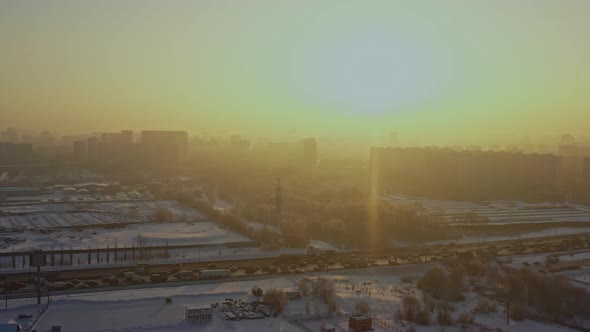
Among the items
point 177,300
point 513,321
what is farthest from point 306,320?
point 513,321

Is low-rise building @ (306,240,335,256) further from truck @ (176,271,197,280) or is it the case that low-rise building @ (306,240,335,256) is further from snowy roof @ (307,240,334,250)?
truck @ (176,271,197,280)

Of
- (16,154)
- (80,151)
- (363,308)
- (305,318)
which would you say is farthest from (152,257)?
(80,151)

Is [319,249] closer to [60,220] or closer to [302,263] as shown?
[302,263]

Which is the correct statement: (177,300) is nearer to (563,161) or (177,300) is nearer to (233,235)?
(233,235)

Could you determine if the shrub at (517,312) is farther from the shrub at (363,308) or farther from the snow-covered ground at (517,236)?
the snow-covered ground at (517,236)

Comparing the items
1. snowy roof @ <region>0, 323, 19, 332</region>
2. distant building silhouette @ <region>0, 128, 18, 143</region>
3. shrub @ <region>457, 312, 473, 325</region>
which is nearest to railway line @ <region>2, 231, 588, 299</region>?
snowy roof @ <region>0, 323, 19, 332</region>
